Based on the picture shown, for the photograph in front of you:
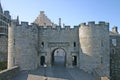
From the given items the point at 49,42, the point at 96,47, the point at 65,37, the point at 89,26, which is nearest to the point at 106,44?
the point at 96,47

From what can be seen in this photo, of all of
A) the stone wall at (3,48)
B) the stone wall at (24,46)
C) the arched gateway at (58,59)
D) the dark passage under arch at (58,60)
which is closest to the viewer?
the stone wall at (24,46)

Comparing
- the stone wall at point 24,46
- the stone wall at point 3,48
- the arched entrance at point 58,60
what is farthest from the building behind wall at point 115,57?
the stone wall at point 3,48

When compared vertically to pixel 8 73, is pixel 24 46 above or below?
above

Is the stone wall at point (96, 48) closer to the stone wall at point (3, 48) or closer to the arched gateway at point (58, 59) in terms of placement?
the arched gateway at point (58, 59)

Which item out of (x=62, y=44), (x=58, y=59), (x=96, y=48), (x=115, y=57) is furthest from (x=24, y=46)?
(x=58, y=59)

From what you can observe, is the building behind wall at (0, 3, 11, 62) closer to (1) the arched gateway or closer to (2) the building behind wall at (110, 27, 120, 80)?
Result: (1) the arched gateway

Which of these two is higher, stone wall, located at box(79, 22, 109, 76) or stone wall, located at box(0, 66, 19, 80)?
stone wall, located at box(79, 22, 109, 76)

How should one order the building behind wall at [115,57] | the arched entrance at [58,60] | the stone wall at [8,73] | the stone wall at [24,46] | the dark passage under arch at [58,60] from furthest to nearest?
the building behind wall at [115,57]
the dark passage under arch at [58,60]
the arched entrance at [58,60]
the stone wall at [24,46]
the stone wall at [8,73]

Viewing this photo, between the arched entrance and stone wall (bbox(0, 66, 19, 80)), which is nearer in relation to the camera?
stone wall (bbox(0, 66, 19, 80))

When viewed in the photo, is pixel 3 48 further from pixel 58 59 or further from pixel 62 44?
pixel 58 59

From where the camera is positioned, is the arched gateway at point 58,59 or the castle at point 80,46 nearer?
the castle at point 80,46

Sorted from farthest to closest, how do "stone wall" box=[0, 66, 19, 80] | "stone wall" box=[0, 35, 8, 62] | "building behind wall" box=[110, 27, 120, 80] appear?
"building behind wall" box=[110, 27, 120, 80] → "stone wall" box=[0, 35, 8, 62] → "stone wall" box=[0, 66, 19, 80]

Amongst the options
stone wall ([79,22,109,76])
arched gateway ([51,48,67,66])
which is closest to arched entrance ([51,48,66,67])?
arched gateway ([51,48,67,66])

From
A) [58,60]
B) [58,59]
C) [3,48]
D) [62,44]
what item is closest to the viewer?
[62,44]
